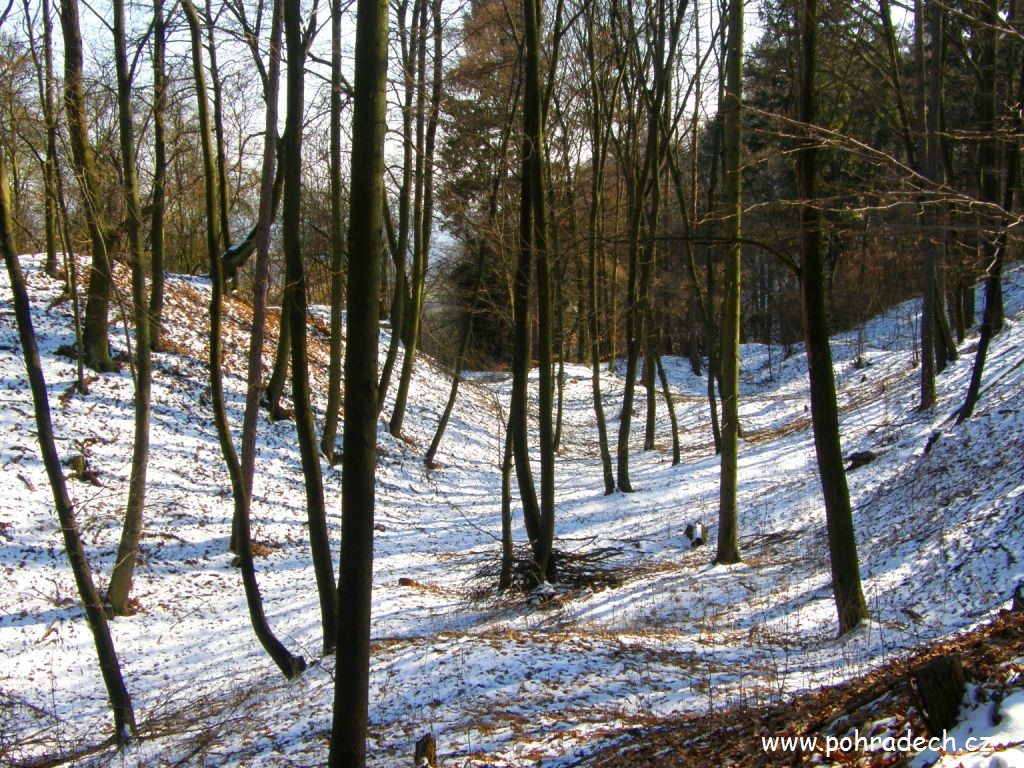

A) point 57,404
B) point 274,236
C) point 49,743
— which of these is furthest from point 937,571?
point 274,236

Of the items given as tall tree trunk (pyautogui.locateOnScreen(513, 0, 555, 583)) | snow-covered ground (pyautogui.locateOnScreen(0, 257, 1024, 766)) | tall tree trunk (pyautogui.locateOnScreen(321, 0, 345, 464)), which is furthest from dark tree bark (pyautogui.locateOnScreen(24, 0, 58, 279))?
tall tree trunk (pyautogui.locateOnScreen(513, 0, 555, 583))

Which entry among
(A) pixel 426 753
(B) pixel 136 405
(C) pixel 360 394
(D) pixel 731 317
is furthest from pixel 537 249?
(A) pixel 426 753

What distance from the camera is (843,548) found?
22.6ft

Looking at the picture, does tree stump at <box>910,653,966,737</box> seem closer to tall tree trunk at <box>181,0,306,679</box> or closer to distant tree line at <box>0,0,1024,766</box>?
distant tree line at <box>0,0,1024,766</box>

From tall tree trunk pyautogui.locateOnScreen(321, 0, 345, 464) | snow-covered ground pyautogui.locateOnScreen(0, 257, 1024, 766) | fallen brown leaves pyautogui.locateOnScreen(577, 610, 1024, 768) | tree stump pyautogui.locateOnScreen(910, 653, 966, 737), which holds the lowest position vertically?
snow-covered ground pyautogui.locateOnScreen(0, 257, 1024, 766)

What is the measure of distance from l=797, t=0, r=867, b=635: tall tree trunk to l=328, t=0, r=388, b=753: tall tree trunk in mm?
4106

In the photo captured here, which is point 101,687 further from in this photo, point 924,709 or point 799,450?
point 799,450

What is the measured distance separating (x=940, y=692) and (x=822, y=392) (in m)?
4.10

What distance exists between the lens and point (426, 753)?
4.77 m

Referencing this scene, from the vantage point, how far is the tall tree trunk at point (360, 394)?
4367 millimetres

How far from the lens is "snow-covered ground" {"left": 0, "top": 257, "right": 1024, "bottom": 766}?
5.93m

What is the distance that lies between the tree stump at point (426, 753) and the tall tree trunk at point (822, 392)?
4081 millimetres

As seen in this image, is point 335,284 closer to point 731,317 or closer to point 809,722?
point 731,317

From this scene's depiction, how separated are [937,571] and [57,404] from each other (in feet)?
44.1
